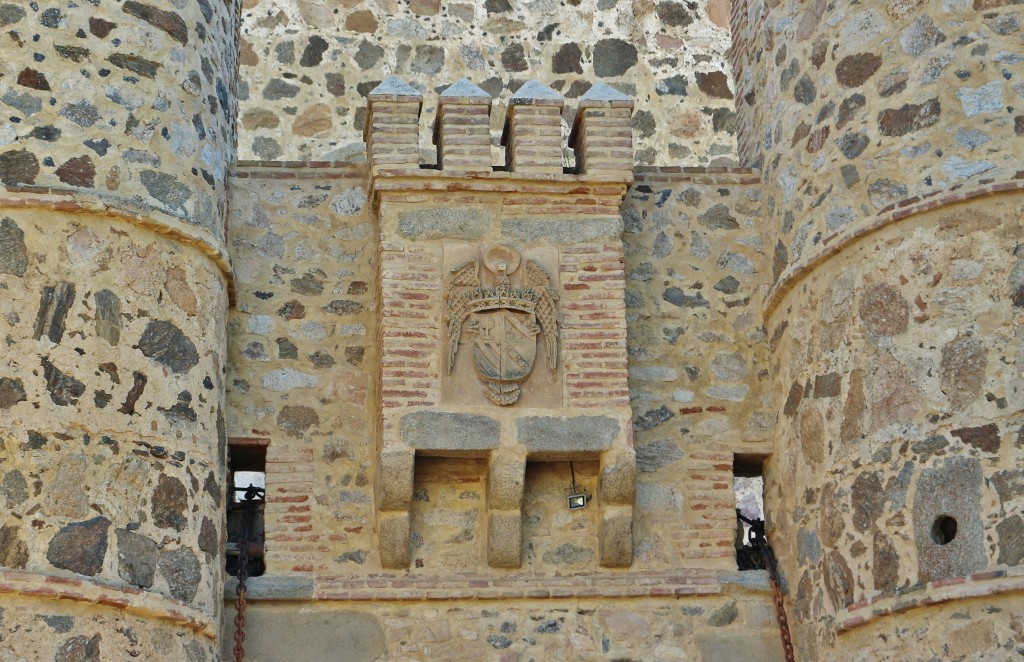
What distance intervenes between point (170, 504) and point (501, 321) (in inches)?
80.2

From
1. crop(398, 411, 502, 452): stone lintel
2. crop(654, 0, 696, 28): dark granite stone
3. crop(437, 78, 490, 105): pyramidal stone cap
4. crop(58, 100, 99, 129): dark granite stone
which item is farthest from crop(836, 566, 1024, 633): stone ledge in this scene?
crop(654, 0, 696, 28): dark granite stone

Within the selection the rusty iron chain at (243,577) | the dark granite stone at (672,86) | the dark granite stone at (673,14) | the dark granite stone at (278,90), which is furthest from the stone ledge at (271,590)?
the dark granite stone at (673,14)

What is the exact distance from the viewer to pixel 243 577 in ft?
33.0

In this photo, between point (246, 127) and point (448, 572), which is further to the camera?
point (246, 127)

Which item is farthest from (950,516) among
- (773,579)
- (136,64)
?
(136,64)

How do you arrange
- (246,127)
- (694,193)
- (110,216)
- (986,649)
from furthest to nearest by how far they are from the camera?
1. (246,127)
2. (694,193)
3. (110,216)
4. (986,649)

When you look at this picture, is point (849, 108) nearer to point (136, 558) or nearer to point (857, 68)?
point (857, 68)

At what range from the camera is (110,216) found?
31.8 ft

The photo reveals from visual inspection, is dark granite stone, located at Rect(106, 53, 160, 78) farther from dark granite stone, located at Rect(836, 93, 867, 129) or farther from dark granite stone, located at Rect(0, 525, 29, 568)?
dark granite stone, located at Rect(836, 93, 867, 129)

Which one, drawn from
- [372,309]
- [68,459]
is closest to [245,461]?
[372,309]

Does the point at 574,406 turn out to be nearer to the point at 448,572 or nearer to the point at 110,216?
the point at 448,572

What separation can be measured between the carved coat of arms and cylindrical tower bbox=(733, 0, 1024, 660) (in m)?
1.35

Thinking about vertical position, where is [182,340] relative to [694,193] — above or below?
below

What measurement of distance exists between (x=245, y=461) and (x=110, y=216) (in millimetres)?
1716
